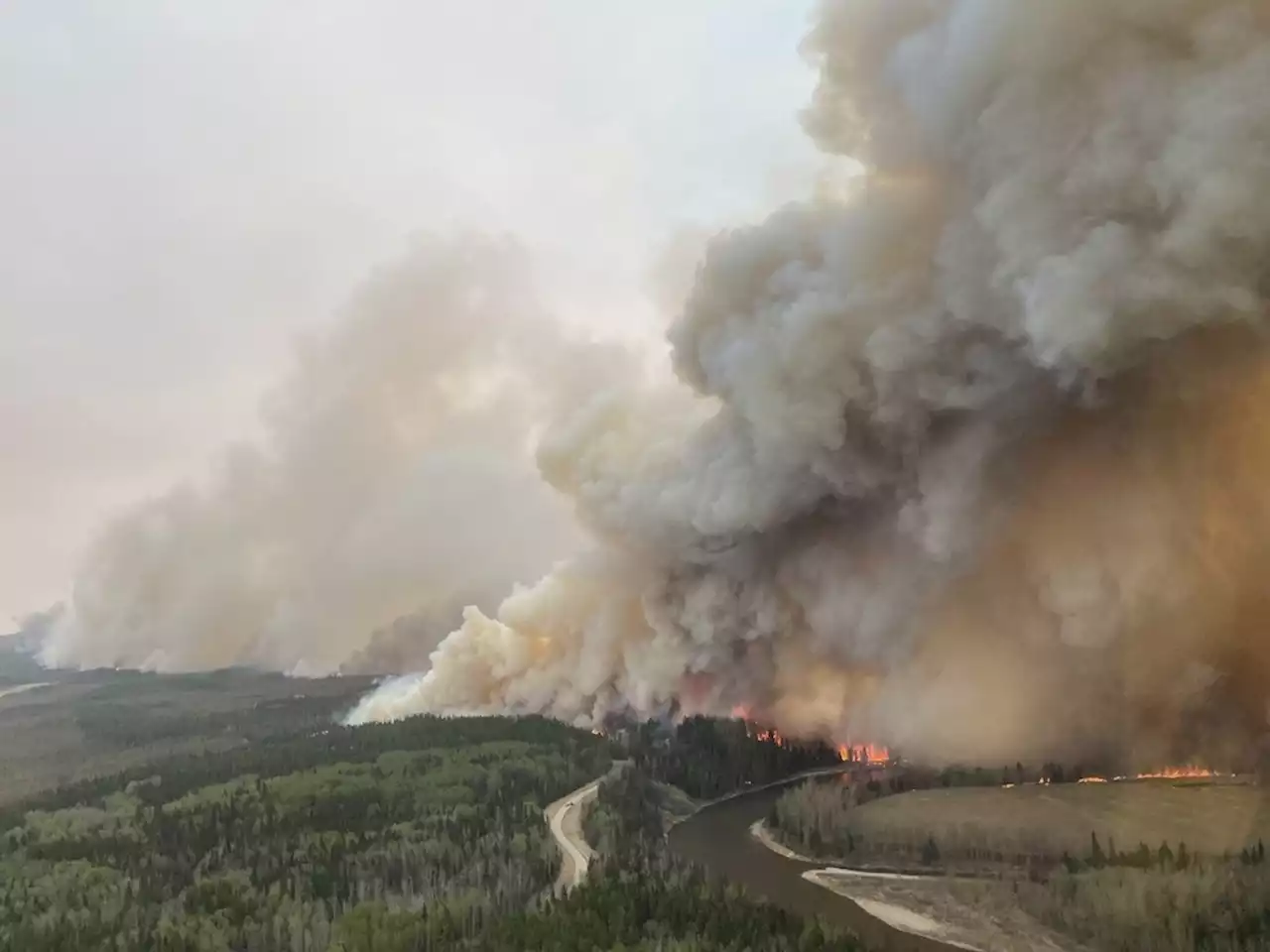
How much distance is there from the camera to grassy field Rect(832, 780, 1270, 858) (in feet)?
182

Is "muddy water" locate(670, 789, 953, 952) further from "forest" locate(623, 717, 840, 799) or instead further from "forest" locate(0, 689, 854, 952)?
"forest" locate(0, 689, 854, 952)

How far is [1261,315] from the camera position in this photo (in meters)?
54.2

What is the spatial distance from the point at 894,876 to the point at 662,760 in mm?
33606

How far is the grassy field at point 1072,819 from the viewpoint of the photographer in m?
55.5

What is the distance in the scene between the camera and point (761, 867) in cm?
6588

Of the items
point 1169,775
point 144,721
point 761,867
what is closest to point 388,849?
point 761,867

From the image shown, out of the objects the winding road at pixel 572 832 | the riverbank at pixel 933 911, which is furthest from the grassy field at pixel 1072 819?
the winding road at pixel 572 832

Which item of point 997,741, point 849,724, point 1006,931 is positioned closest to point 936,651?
point 997,741

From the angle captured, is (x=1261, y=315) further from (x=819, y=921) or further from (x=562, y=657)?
(x=562, y=657)

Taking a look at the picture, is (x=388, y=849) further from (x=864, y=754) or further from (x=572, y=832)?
(x=864, y=754)

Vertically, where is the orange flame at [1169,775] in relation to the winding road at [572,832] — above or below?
above

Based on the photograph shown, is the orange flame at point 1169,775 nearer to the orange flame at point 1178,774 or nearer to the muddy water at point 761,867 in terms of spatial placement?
the orange flame at point 1178,774

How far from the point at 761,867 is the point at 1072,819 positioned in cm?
1773

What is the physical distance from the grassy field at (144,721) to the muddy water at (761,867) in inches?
2545
